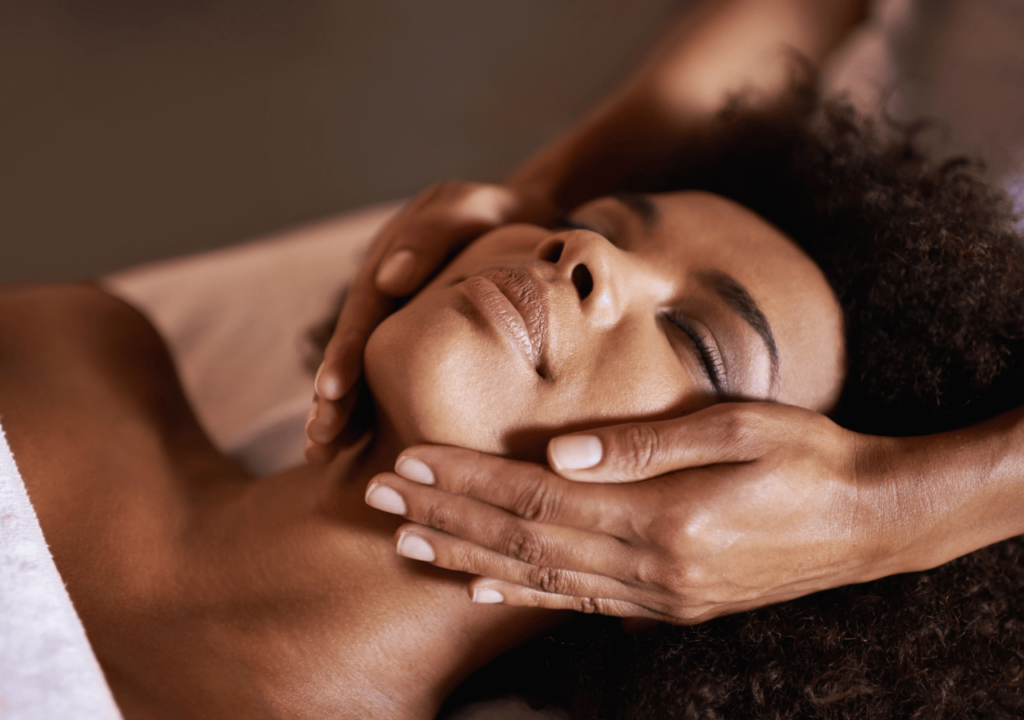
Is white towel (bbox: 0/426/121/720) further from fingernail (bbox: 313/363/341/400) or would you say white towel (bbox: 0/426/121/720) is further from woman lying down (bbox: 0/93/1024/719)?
fingernail (bbox: 313/363/341/400)

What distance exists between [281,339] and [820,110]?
61.3 inches

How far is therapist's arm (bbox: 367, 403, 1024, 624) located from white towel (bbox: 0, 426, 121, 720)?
1.16 ft

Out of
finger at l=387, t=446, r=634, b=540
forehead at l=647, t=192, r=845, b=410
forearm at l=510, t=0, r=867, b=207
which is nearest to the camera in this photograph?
finger at l=387, t=446, r=634, b=540

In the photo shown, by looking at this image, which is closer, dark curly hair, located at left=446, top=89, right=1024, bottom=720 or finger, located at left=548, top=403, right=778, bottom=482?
finger, located at left=548, top=403, right=778, bottom=482

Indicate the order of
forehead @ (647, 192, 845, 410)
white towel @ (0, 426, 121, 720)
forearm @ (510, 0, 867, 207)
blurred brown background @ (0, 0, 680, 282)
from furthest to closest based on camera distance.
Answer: blurred brown background @ (0, 0, 680, 282), forearm @ (510, 0, 867, 207), forehead @ (647, 192, 845, 410), white towel @ (0, 426, 121, 720)

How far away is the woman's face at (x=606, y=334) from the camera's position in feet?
3.05

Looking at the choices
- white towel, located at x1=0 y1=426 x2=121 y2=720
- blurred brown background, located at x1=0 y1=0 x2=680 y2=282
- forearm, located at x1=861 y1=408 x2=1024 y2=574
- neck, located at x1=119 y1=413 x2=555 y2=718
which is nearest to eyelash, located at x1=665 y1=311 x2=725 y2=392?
forearm, located at x1=861 y1=408 x2=1024 y2=574

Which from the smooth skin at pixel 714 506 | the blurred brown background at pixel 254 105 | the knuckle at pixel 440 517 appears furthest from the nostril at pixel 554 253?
the blurred brown background at pixel 254 105

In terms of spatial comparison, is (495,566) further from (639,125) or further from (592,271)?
(639,125)

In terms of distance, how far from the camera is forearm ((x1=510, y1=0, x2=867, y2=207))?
190 cm

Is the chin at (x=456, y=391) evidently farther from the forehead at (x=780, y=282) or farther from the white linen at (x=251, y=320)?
the white linen at (x=251, y=320)

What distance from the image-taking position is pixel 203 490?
128cm

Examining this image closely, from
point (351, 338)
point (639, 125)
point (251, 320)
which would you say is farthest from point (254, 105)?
point (351, 338)

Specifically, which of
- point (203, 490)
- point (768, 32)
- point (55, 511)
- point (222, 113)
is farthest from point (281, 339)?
point (222, 113)
